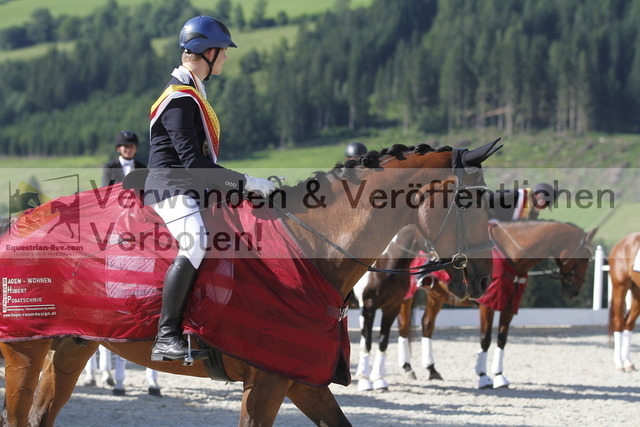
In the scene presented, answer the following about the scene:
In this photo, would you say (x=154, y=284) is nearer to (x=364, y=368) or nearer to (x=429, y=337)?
(x=364, y=368)

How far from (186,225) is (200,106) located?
0.69m

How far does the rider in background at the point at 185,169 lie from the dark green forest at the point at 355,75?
2351 inches

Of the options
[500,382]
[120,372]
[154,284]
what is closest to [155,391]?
[120,372]

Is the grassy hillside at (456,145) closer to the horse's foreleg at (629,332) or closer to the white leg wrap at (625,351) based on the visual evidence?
the horse's foreleg at (629,332)

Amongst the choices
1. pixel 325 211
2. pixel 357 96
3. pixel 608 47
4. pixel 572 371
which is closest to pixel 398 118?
pixel 357 96

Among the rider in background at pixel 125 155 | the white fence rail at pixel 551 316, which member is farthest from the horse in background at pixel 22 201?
the white fence rail at pixel 551 316

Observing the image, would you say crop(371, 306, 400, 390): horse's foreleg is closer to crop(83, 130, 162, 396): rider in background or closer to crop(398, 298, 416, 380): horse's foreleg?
crop(398, 298, 416, 380): horse's foreleg

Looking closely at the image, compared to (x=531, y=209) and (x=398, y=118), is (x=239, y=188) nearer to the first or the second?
(x=531, y=209)

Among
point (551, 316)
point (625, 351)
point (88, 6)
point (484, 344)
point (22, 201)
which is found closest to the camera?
point (22, 201)

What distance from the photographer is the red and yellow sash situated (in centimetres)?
459

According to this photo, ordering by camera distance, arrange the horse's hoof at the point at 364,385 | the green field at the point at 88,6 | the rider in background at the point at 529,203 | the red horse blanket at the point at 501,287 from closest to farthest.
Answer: the horse's hoof at the point at 364,385, the red horse blanket at the point at 501,287, the rider in background at the point at 529,203, the green field at the point at 88,6

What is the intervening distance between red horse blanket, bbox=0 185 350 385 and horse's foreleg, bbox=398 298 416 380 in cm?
641

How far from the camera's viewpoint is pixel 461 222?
462 centimetres

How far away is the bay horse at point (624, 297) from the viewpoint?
1226 centimetres
